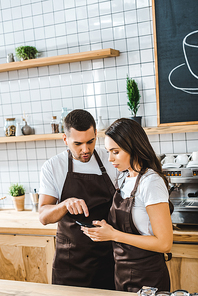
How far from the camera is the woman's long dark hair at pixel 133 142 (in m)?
1.50

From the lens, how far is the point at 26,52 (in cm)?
291

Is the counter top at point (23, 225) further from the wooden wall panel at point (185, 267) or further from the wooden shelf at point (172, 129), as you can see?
the wooden shelf at point (172, 129)

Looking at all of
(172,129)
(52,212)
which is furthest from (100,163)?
(172,129)

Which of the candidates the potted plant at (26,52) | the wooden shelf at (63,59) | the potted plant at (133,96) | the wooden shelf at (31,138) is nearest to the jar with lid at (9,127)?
the wooden shelf at (31,138)

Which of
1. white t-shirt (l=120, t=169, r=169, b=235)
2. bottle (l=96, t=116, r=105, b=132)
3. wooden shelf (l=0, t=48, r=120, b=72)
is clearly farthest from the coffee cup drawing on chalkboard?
white t-shirt (l=120, t=169, r=169, b=235)

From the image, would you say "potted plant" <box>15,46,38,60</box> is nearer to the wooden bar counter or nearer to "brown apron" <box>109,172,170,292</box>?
the wooden bar counter

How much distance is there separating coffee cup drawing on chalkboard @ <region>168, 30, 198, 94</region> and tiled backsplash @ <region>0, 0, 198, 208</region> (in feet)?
0.71

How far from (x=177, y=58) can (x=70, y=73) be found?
99 cm

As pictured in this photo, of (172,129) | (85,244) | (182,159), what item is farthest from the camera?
(172,129)

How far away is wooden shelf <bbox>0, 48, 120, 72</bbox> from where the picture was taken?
103 inches

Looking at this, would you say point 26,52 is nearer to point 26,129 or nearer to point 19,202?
point 26,129

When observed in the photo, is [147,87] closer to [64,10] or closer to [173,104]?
[173,104]

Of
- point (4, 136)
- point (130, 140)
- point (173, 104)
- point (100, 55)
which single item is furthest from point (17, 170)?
point (130, 140)

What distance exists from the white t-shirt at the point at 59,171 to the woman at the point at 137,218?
0.36 metres
